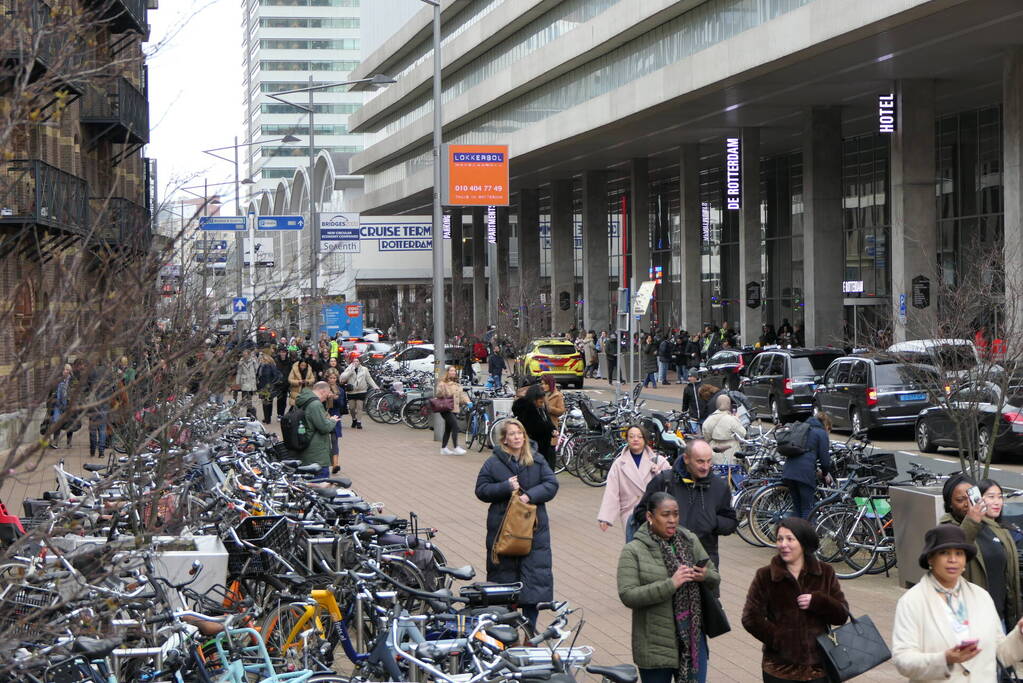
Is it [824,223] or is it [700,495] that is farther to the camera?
[824,223]

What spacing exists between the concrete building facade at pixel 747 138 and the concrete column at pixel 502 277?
53cm

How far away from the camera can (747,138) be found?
50969mm

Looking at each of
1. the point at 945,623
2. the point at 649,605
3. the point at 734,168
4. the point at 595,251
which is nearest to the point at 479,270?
the point at 595,251

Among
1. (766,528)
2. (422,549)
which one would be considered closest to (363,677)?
(422,549)

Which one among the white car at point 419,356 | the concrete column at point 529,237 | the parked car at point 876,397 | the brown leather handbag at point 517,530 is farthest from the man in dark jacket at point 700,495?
the concrete column at point 529,237

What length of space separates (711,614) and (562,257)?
199ft

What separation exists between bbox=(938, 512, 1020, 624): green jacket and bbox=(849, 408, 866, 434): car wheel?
19.6 m

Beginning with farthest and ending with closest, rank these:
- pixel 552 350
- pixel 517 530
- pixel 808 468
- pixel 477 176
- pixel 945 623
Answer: pixel 552 350, pixel 477 176, pixel 808 468, pixel 517 530, pixel 945 623

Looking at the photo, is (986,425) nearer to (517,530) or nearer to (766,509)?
(766,509)

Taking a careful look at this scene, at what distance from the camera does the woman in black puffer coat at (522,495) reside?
949 centimetres

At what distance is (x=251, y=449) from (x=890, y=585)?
26.8 feet

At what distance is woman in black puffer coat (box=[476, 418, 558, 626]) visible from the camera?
374 inches

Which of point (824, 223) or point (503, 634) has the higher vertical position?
point (824, 223)

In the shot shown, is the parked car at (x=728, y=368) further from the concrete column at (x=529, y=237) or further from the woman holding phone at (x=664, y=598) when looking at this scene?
the woman holding phone at (x=664, y=598)
